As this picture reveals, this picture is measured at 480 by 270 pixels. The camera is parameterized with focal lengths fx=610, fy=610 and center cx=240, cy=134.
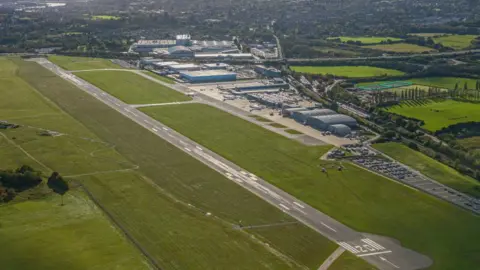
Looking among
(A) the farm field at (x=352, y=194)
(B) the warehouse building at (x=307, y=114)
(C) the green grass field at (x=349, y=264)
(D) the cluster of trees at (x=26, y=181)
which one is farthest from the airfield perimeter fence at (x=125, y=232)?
(B) the warehouse building at (x=307, y=114)

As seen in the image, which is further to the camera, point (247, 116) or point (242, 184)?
point (247, 116)

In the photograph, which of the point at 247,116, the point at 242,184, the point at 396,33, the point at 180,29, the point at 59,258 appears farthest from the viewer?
the point at 180,29

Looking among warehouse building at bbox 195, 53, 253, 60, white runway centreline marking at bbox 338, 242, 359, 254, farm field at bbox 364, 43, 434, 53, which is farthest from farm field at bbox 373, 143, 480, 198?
farm field at bbox 364, 43, 434, 53

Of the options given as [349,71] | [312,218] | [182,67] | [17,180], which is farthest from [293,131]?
[182,67]

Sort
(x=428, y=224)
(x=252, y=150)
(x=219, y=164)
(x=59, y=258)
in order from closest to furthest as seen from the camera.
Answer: (x=59, y=258) < (x=428, y=224) < (x=219, y=164) < (x=252, y=150)

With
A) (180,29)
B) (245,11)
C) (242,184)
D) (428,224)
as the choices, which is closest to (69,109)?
(242,184)

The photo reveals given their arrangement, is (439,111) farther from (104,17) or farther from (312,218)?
(104,17)

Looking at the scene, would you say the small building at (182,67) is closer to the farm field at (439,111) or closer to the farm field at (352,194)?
the farm field at (352,194)

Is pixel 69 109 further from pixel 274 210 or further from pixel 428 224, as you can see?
pixel 428 224
